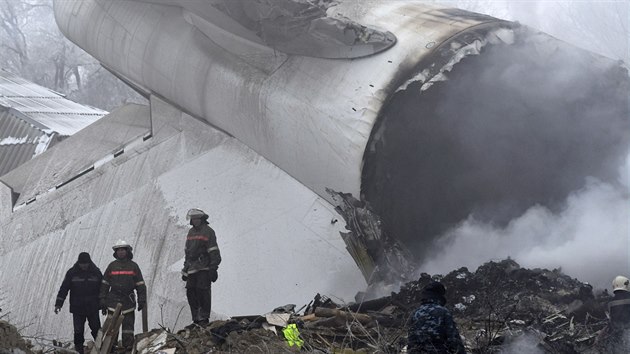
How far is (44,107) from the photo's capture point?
23062 mm

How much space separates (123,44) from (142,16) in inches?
29.2

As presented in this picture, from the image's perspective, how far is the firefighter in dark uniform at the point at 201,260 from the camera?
10.0 meters

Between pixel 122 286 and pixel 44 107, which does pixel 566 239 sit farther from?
pixel 44 107

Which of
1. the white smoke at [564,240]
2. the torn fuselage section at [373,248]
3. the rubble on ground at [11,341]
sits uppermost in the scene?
the rubble on ground at [11,341]

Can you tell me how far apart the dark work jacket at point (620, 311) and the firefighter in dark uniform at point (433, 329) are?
1904 mm

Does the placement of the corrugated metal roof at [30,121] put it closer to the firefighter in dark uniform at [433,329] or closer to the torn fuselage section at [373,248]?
the torn fuselage section at [373,248]

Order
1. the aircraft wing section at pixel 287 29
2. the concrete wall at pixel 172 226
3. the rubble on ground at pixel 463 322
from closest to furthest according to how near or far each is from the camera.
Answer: the rubble on ground at pixel 463 322
the aircraft wing section at pixel 287 29
the concrete wall at pixel 172 226

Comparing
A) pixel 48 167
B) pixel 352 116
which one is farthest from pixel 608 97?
pixel 48 167

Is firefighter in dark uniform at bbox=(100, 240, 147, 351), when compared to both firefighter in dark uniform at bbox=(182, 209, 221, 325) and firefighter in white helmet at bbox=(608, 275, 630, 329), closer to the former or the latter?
firefighter in dark uniform at bbox=(182, 209, 221, 325)

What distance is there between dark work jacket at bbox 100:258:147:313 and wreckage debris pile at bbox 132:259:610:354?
874mm

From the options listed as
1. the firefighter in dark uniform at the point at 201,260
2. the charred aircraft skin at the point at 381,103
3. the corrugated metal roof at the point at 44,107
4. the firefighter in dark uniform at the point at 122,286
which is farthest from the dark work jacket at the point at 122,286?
the corrugated metal roof at the point at 44,107

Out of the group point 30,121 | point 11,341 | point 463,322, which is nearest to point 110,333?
point 11,341

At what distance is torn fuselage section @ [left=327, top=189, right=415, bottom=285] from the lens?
32.1ft

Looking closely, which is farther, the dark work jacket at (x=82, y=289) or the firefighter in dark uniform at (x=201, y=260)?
the dark work jacket at (x=82, y=289)
